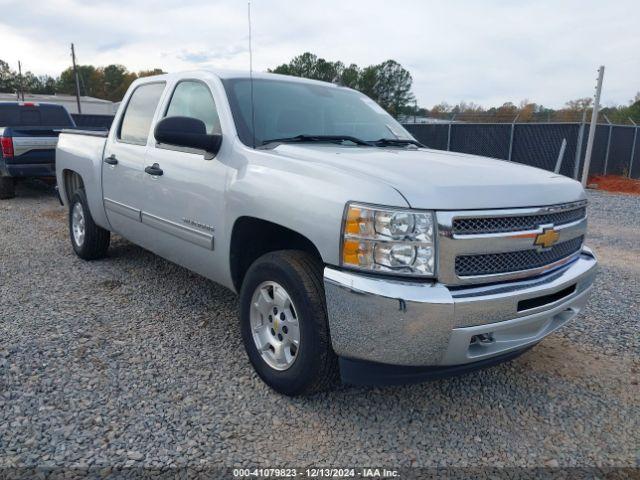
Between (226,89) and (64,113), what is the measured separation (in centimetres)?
922

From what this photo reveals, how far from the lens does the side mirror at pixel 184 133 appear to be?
3179 mm

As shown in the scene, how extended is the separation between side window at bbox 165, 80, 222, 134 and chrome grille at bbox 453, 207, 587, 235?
1794 mm

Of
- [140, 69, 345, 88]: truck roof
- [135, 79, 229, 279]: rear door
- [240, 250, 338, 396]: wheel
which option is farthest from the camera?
[140, 69, 345, 88]: truck roof

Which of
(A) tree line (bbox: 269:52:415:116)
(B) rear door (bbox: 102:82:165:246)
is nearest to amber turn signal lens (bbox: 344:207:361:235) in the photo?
(B) rear door (bbox: 102:82:165:246)

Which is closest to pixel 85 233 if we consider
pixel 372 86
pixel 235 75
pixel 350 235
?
pixel 235 75

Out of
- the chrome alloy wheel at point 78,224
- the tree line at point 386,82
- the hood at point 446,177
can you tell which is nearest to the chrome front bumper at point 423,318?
the hood at point 446,177

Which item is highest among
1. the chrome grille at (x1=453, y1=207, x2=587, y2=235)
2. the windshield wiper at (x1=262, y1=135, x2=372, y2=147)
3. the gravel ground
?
the windshield wiper at (x1=262, y1=135, x2=372, y2=147)

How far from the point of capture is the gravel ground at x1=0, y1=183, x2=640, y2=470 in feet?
8.21

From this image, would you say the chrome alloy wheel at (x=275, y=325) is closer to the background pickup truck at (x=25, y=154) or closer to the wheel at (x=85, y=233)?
the wheel at (x=85, y=233)

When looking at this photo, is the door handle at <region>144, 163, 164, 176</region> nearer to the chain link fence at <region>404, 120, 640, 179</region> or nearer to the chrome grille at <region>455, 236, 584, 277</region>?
the chrome grille at <region>455, 236, 584, 277</region>

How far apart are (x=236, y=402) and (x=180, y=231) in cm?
135

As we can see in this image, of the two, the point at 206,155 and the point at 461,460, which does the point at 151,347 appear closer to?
the point at 206,155

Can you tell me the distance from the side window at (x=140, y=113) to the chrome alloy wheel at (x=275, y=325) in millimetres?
1989

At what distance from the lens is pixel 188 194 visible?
356 centimetres
